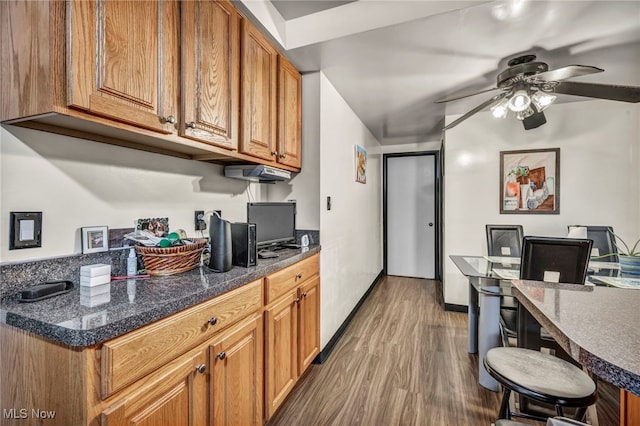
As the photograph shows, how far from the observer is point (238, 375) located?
4.32 ft

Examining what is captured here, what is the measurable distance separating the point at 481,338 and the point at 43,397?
2.35 m

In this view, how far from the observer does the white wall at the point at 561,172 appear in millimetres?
2969

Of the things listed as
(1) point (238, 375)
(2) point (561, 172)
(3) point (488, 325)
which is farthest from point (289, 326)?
(2) point (561, 172)

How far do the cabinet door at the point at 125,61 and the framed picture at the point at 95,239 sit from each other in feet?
1.67

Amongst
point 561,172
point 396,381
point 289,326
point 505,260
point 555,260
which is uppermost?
point 561,172

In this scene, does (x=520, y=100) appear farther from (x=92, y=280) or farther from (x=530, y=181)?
(x=92, y=280)

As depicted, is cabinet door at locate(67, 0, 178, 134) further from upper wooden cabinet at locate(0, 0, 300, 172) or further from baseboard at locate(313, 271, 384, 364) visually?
baseboard at locate(313, 271, 384, 364)

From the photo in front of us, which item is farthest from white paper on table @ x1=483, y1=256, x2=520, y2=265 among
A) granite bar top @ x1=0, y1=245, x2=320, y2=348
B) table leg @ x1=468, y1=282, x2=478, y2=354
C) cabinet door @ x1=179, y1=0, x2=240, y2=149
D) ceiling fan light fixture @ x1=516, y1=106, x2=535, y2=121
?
cabinet door @ x1=179, y1=0, x2=240, y2=149

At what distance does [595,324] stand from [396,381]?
5.43 ft

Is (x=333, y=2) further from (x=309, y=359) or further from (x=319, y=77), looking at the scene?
(x=309, y=359)

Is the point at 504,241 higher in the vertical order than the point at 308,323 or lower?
higher

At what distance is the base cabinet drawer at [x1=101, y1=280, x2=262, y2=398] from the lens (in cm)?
79

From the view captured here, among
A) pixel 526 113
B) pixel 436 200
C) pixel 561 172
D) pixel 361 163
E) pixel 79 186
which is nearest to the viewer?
pixel 79 186

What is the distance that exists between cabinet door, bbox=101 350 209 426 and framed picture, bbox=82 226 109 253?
0.64 metres
